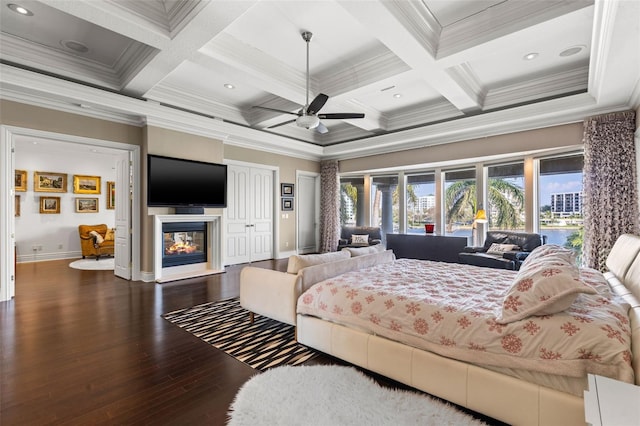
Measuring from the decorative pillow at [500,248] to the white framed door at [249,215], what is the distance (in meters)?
4.98

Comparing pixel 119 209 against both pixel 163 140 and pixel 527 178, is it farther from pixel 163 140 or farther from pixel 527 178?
pixel 527 178

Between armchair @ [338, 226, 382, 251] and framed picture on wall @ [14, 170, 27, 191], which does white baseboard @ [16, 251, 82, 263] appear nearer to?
framed picture on wall @ [14, 170, 27, 191]

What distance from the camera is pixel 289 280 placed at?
2863 millimetres

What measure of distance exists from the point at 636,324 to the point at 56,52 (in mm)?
6460

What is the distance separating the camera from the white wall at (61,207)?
7367mm

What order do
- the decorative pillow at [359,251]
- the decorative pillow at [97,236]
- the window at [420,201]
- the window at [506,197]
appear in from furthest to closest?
the decorative pillow at [97,236] → the window at [420,201] → the window at [506,197] → the decorative pillow at [359,251]

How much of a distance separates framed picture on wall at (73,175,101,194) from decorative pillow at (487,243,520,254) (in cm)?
991

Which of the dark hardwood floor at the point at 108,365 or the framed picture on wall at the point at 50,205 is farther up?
the framed picture on wall at the point at 50,205

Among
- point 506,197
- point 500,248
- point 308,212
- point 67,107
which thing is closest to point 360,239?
point 308,212

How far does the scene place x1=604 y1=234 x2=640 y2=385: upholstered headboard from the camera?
1.49 meters

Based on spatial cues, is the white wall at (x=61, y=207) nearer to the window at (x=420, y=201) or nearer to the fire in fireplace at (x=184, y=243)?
the fire in fireplace at (x=184, y=243)

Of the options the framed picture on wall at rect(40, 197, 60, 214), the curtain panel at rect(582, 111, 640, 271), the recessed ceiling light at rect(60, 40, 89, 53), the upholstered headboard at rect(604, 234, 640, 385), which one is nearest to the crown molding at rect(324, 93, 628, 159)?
the curtain panel at rect(582, 111, 640, 271)

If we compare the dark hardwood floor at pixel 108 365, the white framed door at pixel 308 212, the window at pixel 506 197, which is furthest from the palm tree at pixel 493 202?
the dark hardwood floor at pixel 108 365

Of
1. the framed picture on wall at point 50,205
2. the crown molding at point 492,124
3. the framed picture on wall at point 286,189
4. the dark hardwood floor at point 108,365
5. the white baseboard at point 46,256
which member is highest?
the crown molding at point 492,124
